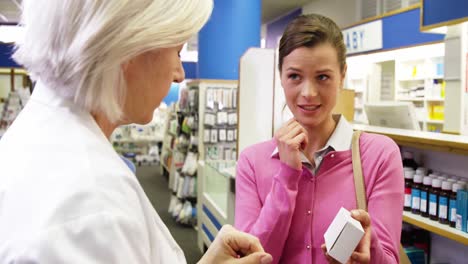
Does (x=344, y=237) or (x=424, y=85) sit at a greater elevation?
(x=424, y=85)

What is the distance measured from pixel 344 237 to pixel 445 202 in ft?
4.51

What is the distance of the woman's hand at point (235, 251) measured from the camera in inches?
44.9

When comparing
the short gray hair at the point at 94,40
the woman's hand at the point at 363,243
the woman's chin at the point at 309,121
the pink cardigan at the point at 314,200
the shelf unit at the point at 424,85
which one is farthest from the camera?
the shelf unit at the point at 424,85

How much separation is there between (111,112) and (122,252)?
0.29 meters

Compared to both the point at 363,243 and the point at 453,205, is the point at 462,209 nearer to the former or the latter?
the point at 453,205

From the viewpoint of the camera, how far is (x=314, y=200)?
154 cm

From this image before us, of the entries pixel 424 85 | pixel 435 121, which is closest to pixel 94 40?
pixel 435 121

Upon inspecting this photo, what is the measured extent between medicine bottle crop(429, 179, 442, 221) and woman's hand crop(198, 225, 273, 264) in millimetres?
1604

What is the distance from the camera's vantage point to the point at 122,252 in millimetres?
682

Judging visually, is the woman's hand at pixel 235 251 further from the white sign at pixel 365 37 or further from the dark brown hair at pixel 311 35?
the white sign at pixel 365 37

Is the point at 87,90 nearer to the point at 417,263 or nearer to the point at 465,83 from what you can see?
the point at 417,263

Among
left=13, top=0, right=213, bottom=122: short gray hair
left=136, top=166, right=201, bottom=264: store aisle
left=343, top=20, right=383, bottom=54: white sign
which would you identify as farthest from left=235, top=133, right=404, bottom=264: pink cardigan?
left=343, top=20, right=383, bottom=54: white sign

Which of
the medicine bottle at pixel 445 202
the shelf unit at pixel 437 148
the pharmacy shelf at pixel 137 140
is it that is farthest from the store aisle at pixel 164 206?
the medicine bottle at pixel 445 202

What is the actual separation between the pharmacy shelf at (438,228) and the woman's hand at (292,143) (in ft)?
3.95
